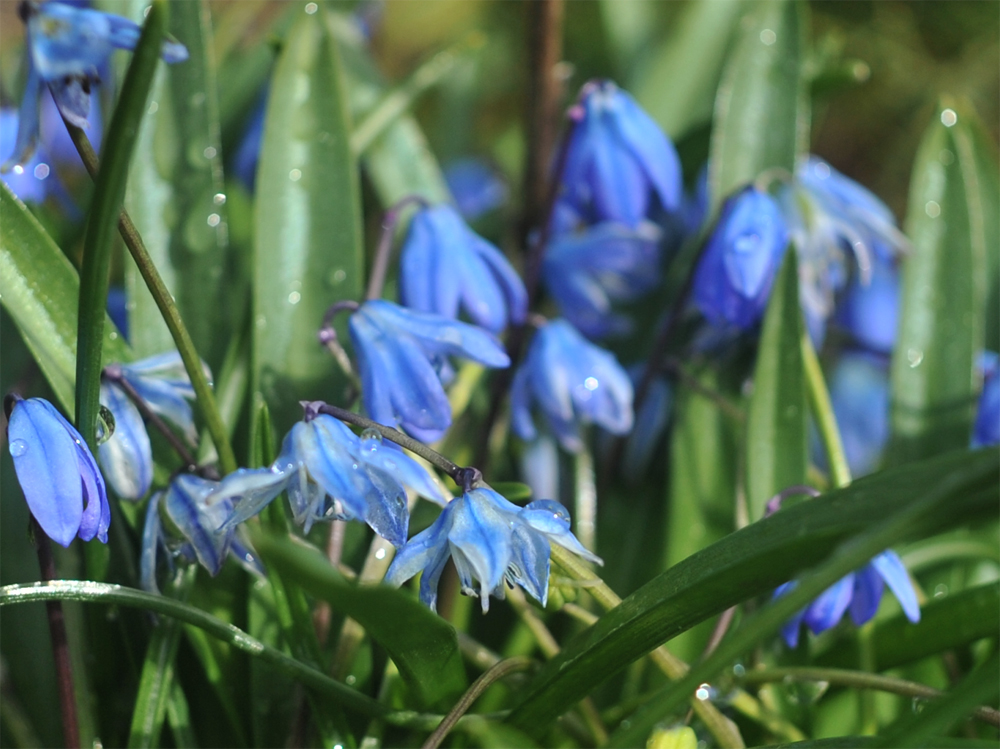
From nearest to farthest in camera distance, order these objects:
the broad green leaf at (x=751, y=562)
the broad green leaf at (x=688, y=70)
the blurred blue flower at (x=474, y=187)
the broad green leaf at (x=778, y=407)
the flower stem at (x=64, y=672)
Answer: the broad green leaf at (x=751, y=562) < the flower stem at (x=64, y=672) < the broad green leaf at (x=778, y=407) < the broad green leaf at (x=688, y=70) < the blurred blue flower at (x=474, y=187)

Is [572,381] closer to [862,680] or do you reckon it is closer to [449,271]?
[449,271]

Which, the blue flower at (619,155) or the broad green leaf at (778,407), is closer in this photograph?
the broad green leaf at (778,407)

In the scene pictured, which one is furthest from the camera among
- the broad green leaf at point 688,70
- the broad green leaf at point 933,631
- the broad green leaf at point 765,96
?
the broad green leaf at point 688,70

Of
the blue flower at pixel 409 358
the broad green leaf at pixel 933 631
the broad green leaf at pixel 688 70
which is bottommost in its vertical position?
the broad green leaf at pixel 933 631

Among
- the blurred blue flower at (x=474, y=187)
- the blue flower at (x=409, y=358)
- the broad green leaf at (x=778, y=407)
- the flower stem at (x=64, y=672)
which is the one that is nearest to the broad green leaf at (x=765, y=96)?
the broad green leaf at (x=778, y=407)

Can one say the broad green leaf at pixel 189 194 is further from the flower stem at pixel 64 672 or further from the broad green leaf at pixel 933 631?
the broad green leaf at pixel 933 631

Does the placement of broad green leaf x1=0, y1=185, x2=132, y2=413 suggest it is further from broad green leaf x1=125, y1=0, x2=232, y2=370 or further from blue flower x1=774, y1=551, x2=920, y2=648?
blue flower x1=774, y1=551, x2=920, y2=648

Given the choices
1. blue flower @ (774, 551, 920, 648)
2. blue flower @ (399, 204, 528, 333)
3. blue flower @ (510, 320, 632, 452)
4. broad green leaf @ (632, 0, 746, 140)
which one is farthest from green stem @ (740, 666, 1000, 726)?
broad green leaf @ (632, 0, 746, 140)
